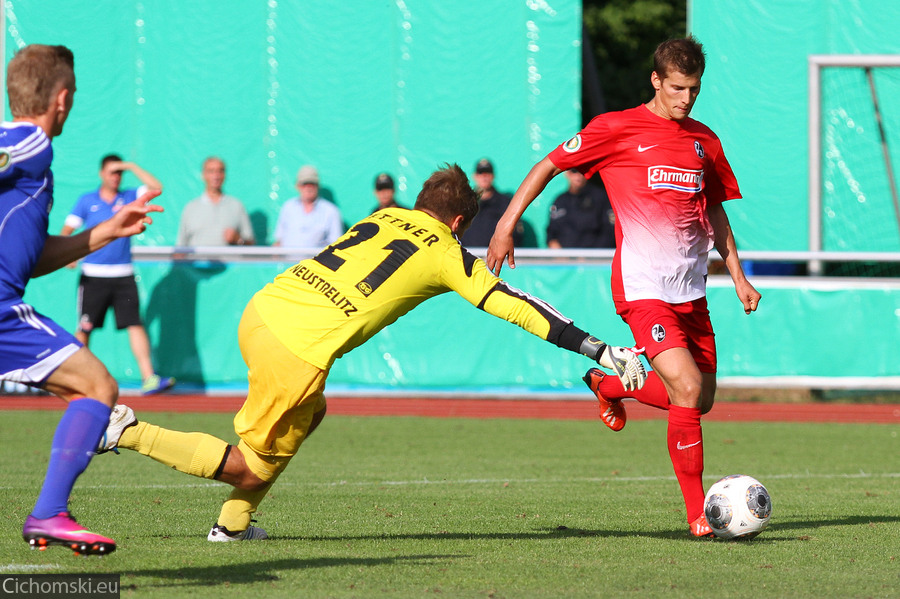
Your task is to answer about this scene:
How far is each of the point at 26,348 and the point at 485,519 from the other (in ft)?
10.2

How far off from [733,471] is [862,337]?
16.9ft

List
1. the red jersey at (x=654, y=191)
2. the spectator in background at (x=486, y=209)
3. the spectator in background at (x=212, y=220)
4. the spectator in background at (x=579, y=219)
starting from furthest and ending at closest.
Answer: the spectator in background at (x=212, y=220) → the spectator in background at (x=579, y=219) → the spectator in background at (x=486, y=209) → the red jersey at (x=654, y=191)

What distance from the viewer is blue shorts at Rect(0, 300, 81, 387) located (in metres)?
4.73

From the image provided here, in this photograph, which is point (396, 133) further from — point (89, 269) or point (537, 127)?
point (89, 269)

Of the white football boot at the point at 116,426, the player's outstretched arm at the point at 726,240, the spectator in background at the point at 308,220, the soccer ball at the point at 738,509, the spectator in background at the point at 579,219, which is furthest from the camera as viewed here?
the spectator in background at the point at 308,220

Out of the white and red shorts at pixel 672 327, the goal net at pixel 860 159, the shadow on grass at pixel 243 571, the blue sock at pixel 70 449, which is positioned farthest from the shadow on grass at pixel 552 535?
the goal net at pixel 860 159

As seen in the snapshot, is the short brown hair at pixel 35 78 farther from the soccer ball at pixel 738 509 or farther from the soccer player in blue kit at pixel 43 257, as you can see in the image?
the soccer ball at pixel 738 509

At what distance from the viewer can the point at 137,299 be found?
13688mm

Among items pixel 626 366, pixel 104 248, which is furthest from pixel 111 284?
pixel 626 366

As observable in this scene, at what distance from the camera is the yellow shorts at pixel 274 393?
5.65 m

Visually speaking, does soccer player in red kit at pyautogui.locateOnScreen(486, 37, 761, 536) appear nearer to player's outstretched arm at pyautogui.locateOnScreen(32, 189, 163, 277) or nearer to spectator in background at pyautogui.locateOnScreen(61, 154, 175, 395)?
Result: player's outstretched arm at pyautogui.locateOnScreen(32, 189, 163, 277)

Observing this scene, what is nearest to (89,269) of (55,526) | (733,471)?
(733,471)

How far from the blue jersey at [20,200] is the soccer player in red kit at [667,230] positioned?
2.48 metres

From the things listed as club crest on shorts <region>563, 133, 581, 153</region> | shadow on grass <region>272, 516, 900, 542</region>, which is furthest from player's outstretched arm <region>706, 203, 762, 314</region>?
shadow on grass <region>272, 516, 900, 542</region>
